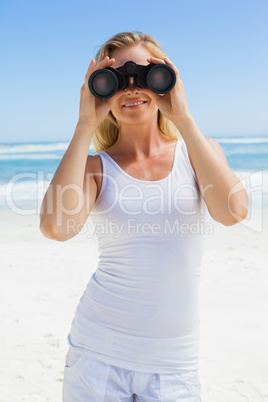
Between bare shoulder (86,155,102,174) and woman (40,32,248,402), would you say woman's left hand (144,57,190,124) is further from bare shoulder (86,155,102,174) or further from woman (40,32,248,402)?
bare shoulder (86,155,102,174)

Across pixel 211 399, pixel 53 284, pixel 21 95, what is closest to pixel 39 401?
pixel 211 399

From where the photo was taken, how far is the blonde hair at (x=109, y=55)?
5.63 ft

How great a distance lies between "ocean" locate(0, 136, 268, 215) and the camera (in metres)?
9.14

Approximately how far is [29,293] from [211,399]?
220 cm

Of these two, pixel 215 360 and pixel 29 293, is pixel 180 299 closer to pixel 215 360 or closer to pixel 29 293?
pixel 215 360

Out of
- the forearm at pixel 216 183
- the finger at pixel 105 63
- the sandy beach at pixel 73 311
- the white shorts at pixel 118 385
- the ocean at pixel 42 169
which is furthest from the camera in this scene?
the ocean at pixel 42 169

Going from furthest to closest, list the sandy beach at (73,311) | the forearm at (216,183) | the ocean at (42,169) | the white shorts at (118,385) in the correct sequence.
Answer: the ocean at (42,169) < the sandy beach at (73,311) < the forearm at (216,183) < the white shorts at (118,385)


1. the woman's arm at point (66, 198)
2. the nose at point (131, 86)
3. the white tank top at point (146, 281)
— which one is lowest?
the white tank top at point (146, 281)

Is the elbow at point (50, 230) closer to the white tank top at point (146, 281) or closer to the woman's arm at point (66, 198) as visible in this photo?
the woman's arm at point (66, 198)

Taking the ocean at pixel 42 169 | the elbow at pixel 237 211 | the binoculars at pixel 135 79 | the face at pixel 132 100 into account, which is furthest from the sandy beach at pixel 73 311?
the ocean at pixel 42 169

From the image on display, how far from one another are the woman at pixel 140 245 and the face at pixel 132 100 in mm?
13

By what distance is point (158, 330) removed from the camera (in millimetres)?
1473

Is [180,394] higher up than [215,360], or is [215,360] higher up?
[180,394]

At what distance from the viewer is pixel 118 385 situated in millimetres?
1423
